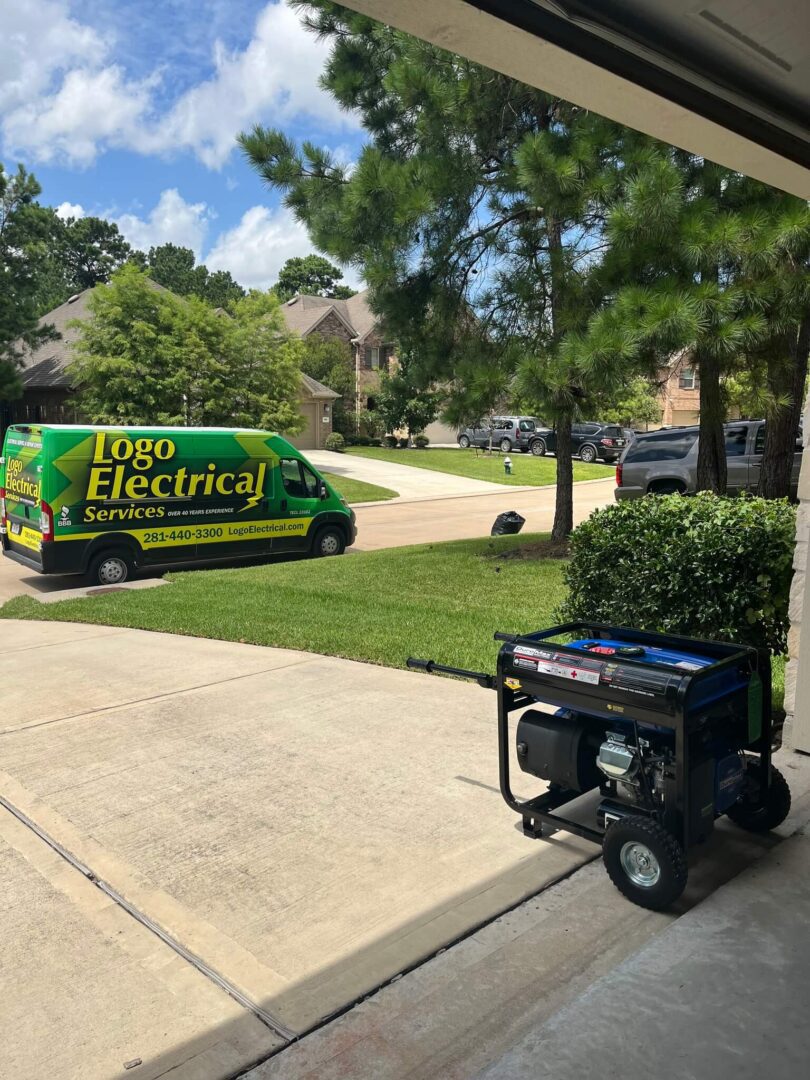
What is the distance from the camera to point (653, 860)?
11.1 ft

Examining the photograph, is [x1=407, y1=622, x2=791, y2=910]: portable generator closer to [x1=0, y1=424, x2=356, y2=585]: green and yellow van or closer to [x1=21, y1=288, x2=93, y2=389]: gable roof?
[x1=0, y1=424, x2=356, y2=585]: green and yellow van

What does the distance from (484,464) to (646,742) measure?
34.6m

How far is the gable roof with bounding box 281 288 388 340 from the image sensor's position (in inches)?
1815

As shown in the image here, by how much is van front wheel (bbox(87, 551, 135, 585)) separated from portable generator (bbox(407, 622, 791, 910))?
31.3 feet

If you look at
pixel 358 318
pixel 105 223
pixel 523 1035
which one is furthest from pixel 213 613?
pixel 105 223

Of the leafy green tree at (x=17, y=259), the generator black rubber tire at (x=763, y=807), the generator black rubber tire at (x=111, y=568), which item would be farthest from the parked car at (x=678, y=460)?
the leafy green tree at (x=17, y=259)

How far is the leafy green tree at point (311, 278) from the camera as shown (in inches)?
3386

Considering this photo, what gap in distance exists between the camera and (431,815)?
438cm

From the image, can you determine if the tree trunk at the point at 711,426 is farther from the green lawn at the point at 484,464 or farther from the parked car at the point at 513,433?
the parked car at the point at 513,433

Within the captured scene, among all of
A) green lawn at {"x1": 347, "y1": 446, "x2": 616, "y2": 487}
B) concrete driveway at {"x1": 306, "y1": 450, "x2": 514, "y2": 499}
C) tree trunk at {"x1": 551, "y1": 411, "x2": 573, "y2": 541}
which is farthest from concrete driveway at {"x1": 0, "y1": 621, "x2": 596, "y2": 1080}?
green lawn at {"x1": 347, "y1": 446, "x2": 616, "y2": 487}

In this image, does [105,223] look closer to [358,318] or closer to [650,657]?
[358,318]

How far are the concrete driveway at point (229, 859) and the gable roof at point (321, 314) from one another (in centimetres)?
4081

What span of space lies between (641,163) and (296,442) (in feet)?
108

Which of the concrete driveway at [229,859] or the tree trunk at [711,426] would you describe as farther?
the tree trunk at [711,426]
